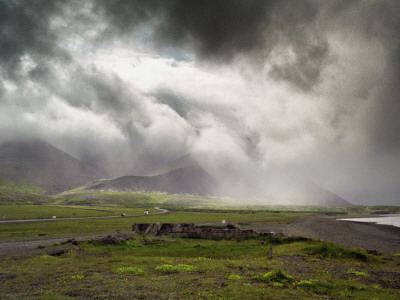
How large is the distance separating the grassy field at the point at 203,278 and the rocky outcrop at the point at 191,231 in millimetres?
15047

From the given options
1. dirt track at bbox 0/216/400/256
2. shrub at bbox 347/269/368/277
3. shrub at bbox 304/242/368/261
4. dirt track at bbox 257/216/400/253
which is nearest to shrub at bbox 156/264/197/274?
shrub at bbox 347/269/368/277

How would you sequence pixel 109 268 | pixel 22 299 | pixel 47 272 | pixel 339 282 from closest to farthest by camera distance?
pixel 22 299 < pixel 339 282 < pixel 47 272 < pixel 109 268

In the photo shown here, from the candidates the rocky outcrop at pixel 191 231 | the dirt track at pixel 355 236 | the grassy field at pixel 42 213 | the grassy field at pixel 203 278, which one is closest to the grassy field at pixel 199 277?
the grassy field at pixel 203 278

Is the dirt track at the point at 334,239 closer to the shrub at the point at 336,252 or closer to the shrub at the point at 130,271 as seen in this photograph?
the shrub at the point at 336,252

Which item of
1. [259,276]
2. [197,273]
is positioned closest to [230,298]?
[259,276]

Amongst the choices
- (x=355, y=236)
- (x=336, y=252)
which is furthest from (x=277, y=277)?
(x=355, y=236)

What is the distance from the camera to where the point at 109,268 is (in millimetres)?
21875

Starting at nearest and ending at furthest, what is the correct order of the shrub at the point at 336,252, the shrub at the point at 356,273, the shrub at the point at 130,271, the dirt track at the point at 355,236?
the shrub at the point at 130,271, the shrub at the point at 356,273, the shrub at the point at 336,252, the dirt track at the point at 355,236

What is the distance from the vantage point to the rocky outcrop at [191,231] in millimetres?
45156

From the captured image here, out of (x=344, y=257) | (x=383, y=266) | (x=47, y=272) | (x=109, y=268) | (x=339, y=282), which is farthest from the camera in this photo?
(x=344, y=257)

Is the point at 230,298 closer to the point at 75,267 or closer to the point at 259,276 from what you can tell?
the point at 259,276

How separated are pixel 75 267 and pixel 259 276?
16.5m

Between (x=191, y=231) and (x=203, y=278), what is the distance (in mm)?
29666

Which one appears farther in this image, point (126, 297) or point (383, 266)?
point (383, 266)
